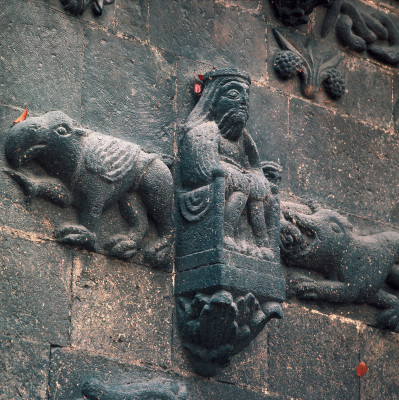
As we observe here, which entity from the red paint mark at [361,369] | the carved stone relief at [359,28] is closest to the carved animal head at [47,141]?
the carved stone relief at [359,28]

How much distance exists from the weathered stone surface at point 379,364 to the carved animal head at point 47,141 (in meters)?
2.68

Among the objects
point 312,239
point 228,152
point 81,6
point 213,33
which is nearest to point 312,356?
point 312,239

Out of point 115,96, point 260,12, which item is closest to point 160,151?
point 115,96

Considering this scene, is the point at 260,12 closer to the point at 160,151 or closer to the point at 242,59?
the point at 242,59

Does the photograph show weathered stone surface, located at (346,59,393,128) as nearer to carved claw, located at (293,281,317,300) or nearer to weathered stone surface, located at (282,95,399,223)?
weathered stone surface, located at (282,95,399,223)

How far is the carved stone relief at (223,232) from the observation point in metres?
7.49

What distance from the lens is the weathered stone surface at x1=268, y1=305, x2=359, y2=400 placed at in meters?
8.04

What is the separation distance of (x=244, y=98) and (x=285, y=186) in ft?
2.95

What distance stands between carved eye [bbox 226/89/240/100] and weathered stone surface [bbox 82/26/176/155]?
0.44 m

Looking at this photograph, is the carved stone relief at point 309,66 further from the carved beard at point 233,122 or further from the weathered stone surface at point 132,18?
the weathered stone surface at point 132,18

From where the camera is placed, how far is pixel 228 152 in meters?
7.96

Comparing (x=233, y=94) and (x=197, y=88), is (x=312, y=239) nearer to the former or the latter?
(x=233, y=94)

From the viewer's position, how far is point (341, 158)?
8984mm

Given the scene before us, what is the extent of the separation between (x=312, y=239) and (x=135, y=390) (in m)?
1.93
